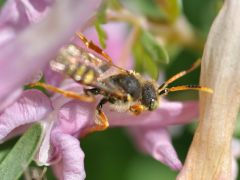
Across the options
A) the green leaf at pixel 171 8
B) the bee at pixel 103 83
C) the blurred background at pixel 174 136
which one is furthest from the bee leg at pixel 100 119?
the blurred background at pixel 174 136

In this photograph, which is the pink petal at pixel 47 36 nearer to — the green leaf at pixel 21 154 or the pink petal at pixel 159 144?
the green leaf at pixel 21 154

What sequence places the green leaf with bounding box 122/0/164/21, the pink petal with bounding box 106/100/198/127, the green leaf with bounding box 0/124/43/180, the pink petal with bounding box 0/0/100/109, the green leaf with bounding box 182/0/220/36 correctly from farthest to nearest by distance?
1. the green leaf with bounding box 182/0/220/36
2. the green leaf with bounding box 122/0/164/21
3. the pink petal with bounding box 106/100/198/127
4. the green leaf with bounding box 0/124/43/180
5. the pink petal with bounding box 0/0/100/109

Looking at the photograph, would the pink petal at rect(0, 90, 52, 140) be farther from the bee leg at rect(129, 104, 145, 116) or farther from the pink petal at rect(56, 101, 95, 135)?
the bee leg at rect(129, 104, 145, 116)

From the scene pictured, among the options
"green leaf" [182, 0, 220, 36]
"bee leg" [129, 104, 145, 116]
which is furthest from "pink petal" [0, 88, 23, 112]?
"green leaf" [182, 0, 220, 36]

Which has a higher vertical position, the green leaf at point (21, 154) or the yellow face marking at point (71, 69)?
the yellow face marking at point (71, 69)

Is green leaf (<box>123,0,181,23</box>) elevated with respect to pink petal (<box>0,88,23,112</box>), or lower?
lower

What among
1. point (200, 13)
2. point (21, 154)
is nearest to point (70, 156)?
point (21, 154)
